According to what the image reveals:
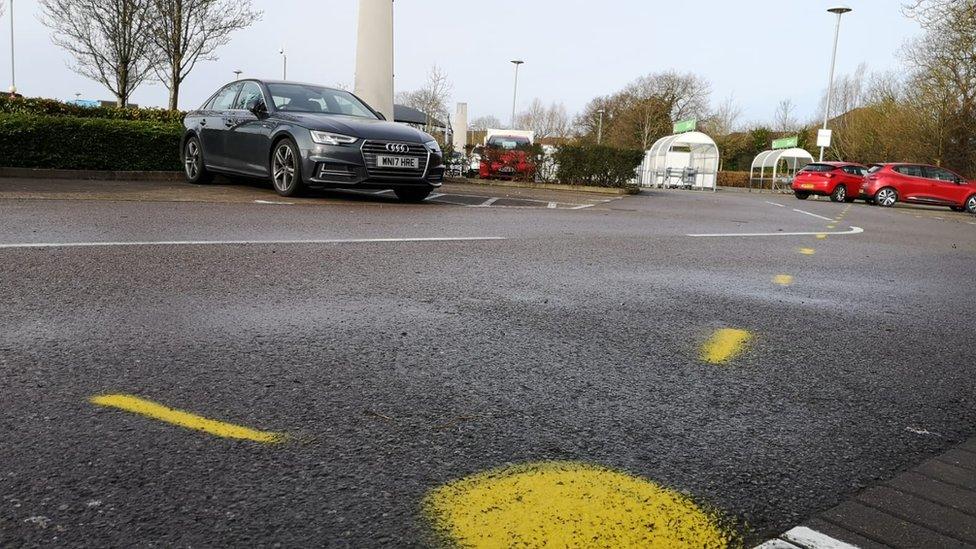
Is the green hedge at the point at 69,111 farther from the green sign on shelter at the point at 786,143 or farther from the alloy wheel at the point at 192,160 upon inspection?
the green sign on shelter at the point at 786,143

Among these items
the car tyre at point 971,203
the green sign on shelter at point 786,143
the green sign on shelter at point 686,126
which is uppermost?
the green sign on shelter at point 686,126

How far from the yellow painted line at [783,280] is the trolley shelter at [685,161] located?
119 feet

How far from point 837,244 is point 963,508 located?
804 cm

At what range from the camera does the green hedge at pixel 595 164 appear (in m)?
22.5

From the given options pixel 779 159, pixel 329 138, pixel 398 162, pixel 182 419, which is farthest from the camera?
pixel 779 159

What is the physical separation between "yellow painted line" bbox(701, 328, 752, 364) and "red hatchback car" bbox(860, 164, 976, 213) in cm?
2702

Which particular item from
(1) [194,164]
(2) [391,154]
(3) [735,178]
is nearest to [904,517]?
(2) [391,154]

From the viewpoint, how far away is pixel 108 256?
537 cm

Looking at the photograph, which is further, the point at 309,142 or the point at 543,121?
the point at 543,121

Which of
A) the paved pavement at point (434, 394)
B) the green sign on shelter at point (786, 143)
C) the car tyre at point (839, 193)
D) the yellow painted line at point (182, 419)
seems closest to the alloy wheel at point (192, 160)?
the paved pavement at point (434, 394)

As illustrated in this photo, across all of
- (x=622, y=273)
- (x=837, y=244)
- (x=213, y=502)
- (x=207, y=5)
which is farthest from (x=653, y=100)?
(x=213, y=502)

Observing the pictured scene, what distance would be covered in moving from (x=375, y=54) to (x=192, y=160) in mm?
4477

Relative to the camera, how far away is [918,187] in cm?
2803

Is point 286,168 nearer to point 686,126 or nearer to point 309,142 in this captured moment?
point 309,142
